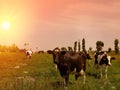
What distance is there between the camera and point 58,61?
105ft

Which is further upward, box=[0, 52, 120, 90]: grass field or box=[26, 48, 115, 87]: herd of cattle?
box=[26, 48, 115, 87]: herd of cattle

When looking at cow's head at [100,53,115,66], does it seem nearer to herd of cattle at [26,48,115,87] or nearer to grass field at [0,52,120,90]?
grass field at [0,52,120,90]

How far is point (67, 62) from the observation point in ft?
108

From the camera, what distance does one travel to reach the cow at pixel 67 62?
31.9 m

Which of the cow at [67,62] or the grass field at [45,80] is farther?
the cow at [67,62]

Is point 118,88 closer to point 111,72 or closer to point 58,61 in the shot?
point 58,61

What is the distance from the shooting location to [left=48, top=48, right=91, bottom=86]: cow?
31.9 m

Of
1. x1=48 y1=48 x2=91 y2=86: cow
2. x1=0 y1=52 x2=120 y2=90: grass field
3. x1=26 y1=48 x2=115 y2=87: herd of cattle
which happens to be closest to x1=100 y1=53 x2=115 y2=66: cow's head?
x1=0 y1=52 x2=120 y2=90: grass field

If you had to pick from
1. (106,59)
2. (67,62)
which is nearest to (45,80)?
(67,62)

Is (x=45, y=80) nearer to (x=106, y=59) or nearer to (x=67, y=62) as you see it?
(x=67, y=62)

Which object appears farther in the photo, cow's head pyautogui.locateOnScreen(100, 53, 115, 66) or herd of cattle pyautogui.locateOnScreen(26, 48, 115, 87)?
Result: cow's head pyautogui.locateOnScreen(100, 53, 115, 66)

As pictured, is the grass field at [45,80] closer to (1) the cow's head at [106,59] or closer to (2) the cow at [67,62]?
(2) the cow at [67,62]

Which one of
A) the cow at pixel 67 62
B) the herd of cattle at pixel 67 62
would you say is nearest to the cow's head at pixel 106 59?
the herd of cattle at pixel 67 62

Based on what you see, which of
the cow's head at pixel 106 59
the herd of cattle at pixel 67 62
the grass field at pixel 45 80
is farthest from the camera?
the cow's head at pixel 106 59
